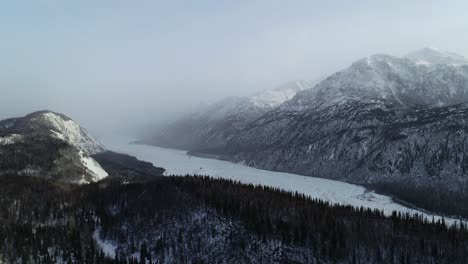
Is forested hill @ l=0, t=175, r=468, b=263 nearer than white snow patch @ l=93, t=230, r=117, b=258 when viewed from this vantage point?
Yes

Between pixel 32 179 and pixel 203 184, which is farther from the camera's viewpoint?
pixel 32 179

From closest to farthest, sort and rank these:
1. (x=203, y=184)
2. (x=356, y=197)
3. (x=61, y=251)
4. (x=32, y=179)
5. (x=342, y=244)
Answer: (x=342, y=244), (x=61, y=251), (x=203, y=184), (x=32, y=179), (x=356, y=197)

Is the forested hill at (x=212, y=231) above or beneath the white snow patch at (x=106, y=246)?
above

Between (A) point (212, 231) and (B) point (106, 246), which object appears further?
(B) point (106, 246)

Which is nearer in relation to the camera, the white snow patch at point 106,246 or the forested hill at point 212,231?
the forested hill at point 212,231

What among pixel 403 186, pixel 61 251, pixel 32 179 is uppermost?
pixel 403 186

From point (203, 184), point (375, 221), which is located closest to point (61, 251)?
point (203, 184)

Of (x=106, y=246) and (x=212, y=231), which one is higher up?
(x=212, y=231)

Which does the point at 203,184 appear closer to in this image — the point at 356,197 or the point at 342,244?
the point at 342,244
